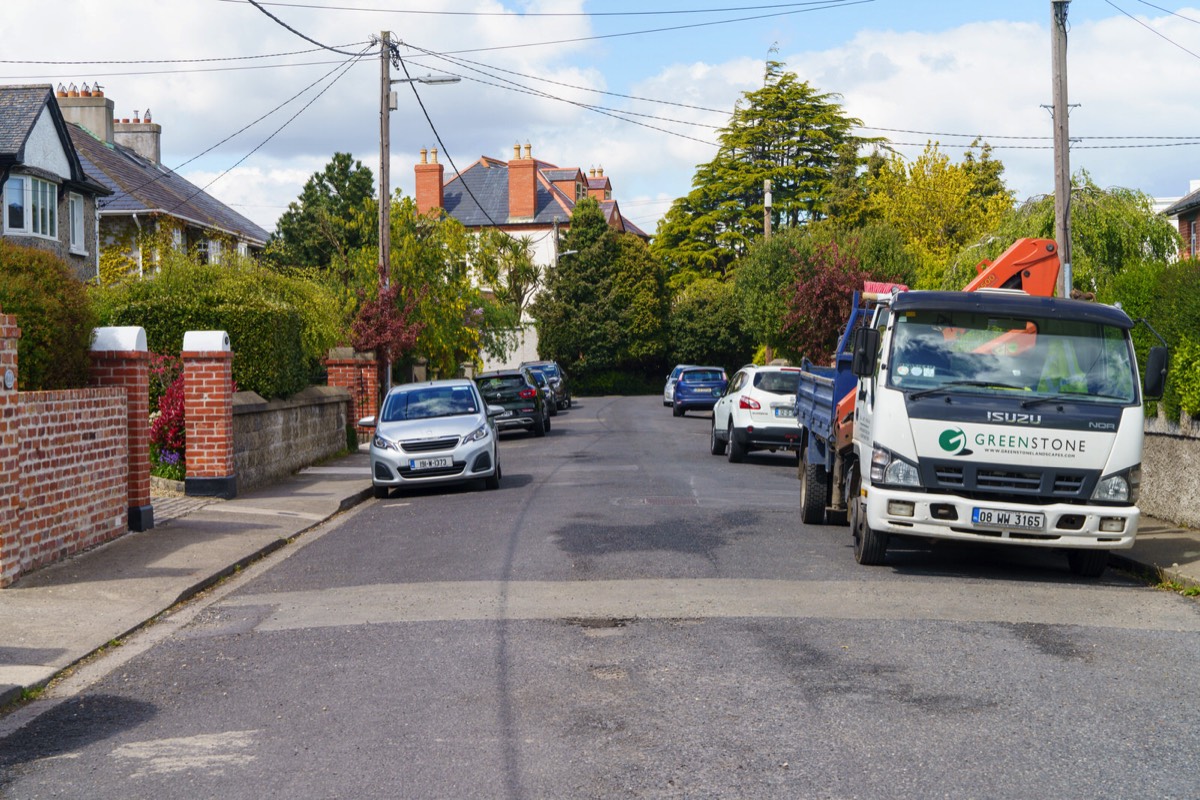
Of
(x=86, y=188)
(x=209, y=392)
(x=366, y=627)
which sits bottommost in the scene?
(x=366, y=627)

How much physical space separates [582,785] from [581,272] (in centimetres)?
6383

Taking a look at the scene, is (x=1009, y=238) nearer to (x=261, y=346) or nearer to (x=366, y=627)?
(x=261, y=346)

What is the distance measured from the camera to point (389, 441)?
17.1 metres

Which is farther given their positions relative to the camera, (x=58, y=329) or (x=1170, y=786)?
(x=58, y=329)

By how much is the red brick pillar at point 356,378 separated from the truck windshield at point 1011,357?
1671 cm

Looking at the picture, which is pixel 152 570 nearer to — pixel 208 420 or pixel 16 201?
pixel 208 420

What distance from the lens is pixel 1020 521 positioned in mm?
9383

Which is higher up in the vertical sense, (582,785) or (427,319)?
(427,319)

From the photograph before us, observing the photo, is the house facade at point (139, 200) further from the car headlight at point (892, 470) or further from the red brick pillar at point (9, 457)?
the car headlight at point (892, 470)

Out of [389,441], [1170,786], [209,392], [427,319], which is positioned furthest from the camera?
[427,319]

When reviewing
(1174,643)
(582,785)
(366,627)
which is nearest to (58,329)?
(366,627)

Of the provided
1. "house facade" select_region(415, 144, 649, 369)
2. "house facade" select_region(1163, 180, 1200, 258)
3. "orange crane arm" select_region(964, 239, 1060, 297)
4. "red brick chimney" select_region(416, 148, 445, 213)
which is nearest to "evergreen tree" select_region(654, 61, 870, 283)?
"house facade" select_region(415, 144, 649, 369)

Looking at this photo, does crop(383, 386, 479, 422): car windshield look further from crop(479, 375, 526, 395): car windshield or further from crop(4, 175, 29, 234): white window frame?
crop(4, 175, 29, 234): white window frame

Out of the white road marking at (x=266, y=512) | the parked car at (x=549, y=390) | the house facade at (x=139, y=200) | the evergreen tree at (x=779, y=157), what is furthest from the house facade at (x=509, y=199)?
the white road marking at (x=266, y=512)
